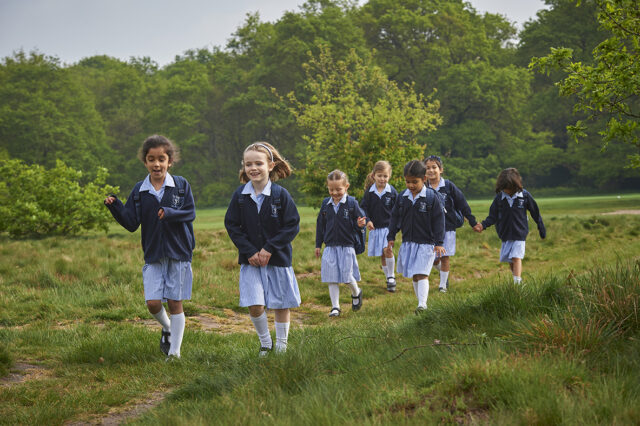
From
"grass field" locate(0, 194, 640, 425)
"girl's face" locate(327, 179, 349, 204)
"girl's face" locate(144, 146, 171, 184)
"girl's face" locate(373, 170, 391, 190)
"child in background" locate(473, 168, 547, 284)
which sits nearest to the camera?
"grass field" locate(0, 194, 640, 425)

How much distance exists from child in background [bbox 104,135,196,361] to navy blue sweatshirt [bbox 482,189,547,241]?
508 cm

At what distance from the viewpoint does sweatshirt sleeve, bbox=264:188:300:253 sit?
587cm

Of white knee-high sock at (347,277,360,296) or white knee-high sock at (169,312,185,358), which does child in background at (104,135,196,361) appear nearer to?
white knee-high sock at (169,312,185,358)

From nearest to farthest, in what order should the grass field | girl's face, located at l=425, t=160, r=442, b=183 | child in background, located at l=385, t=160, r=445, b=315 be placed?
1. the grass field
2. child in background, located at l=385, t=160, r=445, b=315
3. girl's face, located at l=425, t=160, r=442, b=183

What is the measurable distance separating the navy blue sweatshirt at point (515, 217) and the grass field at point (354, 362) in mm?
2142

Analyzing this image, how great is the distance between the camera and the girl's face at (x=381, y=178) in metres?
11.4

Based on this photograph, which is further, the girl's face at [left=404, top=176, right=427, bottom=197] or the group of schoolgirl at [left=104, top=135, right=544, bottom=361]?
the girl's face at [left=404, top=176, right=427, bottom=197]

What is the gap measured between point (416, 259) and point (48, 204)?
42.9 ft

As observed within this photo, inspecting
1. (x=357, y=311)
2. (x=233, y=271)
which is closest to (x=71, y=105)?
(x=233, y=271)

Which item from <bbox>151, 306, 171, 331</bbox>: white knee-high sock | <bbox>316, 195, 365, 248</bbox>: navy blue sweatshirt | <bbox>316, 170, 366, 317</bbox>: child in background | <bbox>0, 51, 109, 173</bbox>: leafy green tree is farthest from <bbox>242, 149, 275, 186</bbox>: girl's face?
<bbox>0, 51, 109, 173</bbox>: leafy green tree

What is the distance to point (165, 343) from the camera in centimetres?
644

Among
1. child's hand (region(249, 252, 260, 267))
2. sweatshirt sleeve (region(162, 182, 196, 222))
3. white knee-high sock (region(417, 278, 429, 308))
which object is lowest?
white knee-high sock (region(417, 278, 429, 308))

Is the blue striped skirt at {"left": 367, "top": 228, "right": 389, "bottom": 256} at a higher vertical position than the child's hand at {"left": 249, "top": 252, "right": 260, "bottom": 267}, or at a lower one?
lower

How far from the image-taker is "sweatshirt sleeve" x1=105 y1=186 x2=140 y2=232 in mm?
6253
